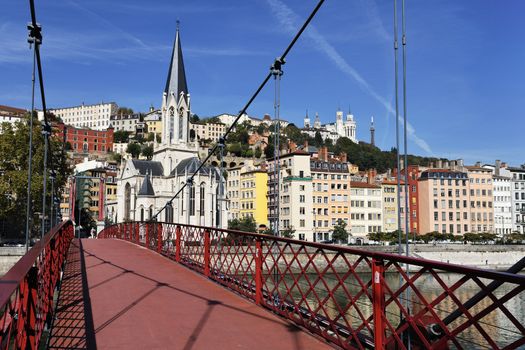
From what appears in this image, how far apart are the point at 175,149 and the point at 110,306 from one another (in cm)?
6308

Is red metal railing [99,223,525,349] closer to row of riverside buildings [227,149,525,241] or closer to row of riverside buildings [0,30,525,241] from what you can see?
row of riverside buildings [0,30,525,241]

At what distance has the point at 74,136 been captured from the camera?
126250 mm

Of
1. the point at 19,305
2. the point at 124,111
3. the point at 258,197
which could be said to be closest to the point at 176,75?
the point at 258,197

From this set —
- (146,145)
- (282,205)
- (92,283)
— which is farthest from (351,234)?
(146,145)

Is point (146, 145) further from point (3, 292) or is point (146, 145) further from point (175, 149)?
point (3, 292)

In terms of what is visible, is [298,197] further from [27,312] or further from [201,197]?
[27,312]

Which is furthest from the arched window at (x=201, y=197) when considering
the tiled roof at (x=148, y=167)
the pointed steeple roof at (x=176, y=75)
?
the pointed steeple roof at (x=176, y=75)

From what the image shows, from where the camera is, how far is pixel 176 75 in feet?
229

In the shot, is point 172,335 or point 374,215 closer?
point 172,335

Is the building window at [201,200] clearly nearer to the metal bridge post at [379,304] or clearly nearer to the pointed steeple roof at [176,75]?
the pointed steeple roof at [176,75]

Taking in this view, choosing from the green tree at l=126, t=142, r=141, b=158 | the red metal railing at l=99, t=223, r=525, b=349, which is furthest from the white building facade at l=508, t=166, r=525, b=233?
the green tree at l=126, t=142, r=141, b=158

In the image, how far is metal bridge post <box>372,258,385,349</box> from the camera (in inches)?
179

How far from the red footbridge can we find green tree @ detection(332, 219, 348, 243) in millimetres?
54575

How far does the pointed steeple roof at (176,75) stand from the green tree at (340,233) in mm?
27602
